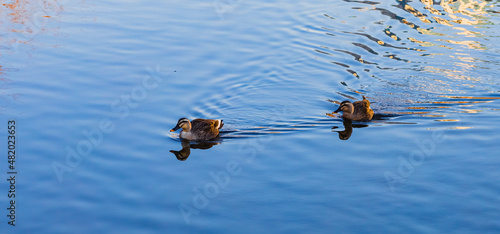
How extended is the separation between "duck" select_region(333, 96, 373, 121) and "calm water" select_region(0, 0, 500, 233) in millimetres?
260

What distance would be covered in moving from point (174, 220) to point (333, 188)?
3.61 metres

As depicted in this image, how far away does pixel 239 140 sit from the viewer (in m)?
16.3

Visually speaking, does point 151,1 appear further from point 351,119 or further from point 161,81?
point 351,119

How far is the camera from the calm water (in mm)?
12703

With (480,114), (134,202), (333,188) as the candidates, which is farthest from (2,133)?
(480,114)

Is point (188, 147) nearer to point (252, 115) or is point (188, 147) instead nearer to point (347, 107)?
point (252, 115)

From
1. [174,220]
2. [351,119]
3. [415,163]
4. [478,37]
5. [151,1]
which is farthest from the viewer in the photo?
[151,1]

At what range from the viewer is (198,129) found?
1616cm

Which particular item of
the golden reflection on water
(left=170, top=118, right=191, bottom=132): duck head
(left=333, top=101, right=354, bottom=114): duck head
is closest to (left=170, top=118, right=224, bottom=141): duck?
(left=170, top=118, right=191, bottom=132): duck head

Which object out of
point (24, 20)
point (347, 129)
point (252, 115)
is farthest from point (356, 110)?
point (24, 20)

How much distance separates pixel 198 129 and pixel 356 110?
181 inches

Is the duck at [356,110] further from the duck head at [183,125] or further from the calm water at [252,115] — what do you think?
the duck head at [183,125]

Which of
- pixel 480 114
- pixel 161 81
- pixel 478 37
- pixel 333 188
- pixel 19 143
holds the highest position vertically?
pixel 478 37

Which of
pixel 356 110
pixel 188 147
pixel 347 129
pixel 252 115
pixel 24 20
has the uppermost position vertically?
pixel 24 20
